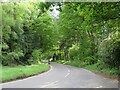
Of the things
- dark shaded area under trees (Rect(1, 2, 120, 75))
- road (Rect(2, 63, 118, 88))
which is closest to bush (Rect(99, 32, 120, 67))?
dark shaded area under trees (Rect(1, 2, 120, 75))

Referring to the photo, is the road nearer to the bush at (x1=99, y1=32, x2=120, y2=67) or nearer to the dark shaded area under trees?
the dark shaded area under trees

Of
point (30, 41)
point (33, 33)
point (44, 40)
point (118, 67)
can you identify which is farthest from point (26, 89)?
point (44, 40)

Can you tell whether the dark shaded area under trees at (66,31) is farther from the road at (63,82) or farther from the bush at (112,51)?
the road at (63,82)

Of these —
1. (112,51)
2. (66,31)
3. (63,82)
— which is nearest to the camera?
(63,82)

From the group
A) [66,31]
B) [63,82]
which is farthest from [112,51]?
[66,31]

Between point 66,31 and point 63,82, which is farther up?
point 66,31

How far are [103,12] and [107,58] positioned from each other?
11.1m

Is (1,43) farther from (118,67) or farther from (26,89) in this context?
(26,89)

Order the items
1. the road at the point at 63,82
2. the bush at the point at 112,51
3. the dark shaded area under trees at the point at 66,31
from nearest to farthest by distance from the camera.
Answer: the road at the point at 63,82 → the dark shaded area under trees at the point at 66,31 → the bush at the point at 112,51

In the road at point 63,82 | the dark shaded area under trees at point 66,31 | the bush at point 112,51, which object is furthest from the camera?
the bush at point 112,51

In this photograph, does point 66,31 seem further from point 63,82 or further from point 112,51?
point 63,82

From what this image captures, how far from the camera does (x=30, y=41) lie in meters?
45.7

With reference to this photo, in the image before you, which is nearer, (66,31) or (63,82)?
(63,82)

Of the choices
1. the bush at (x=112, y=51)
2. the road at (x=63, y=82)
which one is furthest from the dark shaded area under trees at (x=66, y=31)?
the road at (x=63, y=82)
